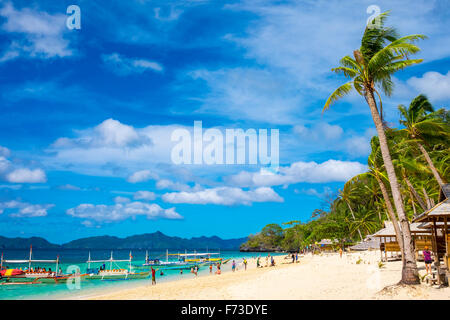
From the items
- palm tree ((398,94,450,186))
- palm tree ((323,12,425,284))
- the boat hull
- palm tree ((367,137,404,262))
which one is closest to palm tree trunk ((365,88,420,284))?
palm tree ((323,12,425,284))

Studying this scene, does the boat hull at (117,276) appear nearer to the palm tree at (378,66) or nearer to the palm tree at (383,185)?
the palm tree at (383,185)

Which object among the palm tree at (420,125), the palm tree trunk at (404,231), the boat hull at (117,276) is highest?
the palm tree at (420,125)

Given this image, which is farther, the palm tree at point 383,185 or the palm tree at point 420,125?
the palm tree at point 420,125

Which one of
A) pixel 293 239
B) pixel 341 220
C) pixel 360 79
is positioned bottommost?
pixel 293 239

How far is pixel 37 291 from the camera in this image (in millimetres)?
29391

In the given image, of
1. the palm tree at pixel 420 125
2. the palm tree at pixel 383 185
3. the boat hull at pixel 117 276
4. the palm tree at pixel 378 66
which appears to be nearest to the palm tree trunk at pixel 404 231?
the palm tree at pixel 378 66

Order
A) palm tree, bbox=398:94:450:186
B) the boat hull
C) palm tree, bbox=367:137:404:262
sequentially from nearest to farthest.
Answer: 1. palm tree, bbox=367:137:404:262
2. palm tree, bbox=398:94:450:186
3. the boat hull

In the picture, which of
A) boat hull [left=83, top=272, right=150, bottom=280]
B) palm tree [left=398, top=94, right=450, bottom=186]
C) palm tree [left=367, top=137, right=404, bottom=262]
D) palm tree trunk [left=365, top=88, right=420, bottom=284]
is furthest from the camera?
boat hull [left=83, top=272, right=150, bottom=280]

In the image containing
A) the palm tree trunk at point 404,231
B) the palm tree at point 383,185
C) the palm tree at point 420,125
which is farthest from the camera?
the palm tree at point 420,125

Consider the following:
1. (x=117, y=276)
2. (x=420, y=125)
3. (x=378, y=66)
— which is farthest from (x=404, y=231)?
(x=117, y=276)

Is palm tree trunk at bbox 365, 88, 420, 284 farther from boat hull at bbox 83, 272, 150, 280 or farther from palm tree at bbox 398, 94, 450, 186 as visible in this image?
boat hull at bbox 83, 272, 150, 280
